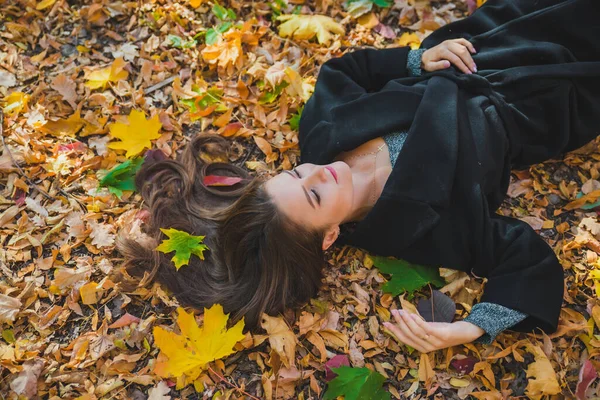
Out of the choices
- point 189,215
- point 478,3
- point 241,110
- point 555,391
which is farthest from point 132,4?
point 555,391

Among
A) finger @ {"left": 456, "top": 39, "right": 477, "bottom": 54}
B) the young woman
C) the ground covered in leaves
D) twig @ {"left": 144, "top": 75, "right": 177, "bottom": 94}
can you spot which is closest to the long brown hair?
the young woman

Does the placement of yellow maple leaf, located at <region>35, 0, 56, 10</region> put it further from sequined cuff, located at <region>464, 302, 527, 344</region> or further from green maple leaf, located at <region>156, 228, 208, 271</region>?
sequined cuff, located at <region>464, 302, 527, 344</region>

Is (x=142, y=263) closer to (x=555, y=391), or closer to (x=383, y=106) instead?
(x=383, y=106)

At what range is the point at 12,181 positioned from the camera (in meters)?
3.18

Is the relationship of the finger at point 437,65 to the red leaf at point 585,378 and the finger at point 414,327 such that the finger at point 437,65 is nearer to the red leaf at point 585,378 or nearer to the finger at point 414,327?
the finger at point 414,327

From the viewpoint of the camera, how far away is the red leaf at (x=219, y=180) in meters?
3.11

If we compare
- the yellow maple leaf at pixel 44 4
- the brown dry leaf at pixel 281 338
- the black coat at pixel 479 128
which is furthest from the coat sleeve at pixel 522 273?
the yellow maple leaf at pixel 44 4

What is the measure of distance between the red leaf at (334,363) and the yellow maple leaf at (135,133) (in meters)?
1.68

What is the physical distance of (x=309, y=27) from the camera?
12.6 ft

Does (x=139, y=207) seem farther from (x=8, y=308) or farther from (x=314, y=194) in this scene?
(x=314, y=194)

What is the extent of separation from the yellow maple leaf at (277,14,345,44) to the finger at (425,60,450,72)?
0.86 meters

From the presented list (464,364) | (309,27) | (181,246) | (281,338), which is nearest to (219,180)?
(181,246)

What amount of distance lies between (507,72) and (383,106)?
0.76m

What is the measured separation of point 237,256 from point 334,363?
0.74m
